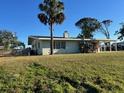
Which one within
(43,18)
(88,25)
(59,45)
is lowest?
(59,45)

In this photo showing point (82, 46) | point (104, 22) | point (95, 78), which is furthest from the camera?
point (104, 22)

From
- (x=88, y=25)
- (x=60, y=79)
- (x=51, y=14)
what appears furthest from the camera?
(x=88, y=25)

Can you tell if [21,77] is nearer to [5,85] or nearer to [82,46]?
[5,85]

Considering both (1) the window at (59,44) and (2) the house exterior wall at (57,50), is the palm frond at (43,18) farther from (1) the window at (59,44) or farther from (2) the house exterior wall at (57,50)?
(1) the window at (59,44)

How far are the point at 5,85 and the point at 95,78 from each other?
486cm

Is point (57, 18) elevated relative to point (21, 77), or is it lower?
elevated

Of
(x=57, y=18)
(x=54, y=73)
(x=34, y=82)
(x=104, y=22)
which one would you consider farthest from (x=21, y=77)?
(x=104, y=22)

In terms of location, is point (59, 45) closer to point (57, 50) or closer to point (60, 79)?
point (57, 50)

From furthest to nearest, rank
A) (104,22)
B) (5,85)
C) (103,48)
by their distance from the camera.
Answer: (104,22) < (103,48) < (5,85)

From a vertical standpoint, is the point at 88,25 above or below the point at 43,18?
above

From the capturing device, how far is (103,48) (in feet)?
142

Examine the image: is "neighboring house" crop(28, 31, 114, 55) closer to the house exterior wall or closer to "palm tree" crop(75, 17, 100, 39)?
the house exterior wall

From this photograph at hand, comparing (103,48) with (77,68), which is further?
(103,48)

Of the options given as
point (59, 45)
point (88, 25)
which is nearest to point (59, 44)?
point (59, 45)
